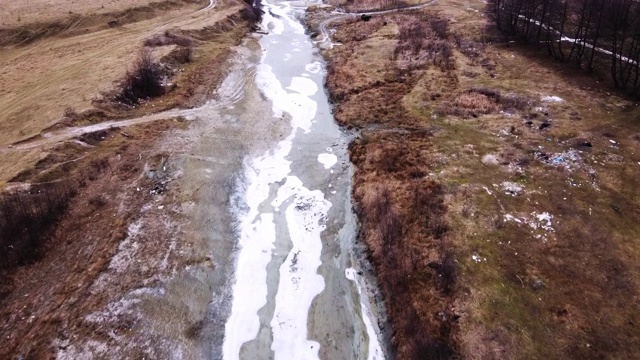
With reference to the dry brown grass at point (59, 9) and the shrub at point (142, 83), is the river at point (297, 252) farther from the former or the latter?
the dry brown grass at point (59, 9)

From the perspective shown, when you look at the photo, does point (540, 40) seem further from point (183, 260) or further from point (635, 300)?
point (183, 260)

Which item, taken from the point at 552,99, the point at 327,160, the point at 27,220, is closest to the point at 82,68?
the point at 27,220

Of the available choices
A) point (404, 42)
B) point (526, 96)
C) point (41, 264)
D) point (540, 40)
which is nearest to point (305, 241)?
point (41, 264)

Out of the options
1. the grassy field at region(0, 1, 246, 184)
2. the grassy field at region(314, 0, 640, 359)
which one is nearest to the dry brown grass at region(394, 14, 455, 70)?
the grassy field at region(314, 0, 640, 359)

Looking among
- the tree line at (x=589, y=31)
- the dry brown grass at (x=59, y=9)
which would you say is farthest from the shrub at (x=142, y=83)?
the tree line at (x=589, y=31)

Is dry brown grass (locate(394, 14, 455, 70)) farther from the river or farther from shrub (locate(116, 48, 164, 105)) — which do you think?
shrub (locate(116, 48, 164, 105))

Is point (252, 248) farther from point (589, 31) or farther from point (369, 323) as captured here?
point (589, 31)
